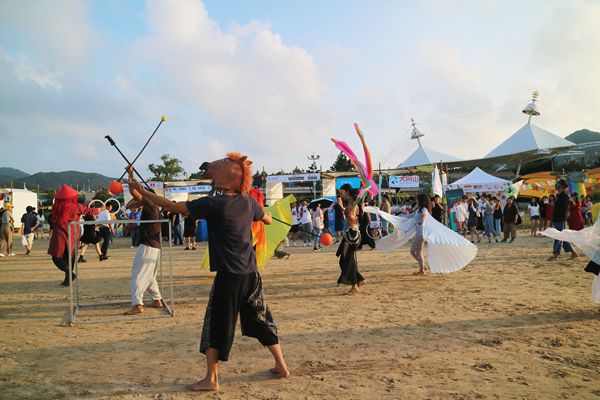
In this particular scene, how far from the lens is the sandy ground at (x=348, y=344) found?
11.4 feet

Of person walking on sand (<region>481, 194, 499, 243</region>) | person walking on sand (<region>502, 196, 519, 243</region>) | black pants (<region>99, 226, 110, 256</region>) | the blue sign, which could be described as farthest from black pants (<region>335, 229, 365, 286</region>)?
the blue sign

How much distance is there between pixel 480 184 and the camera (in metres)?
21.9

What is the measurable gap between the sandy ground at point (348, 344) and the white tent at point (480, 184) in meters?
14.2

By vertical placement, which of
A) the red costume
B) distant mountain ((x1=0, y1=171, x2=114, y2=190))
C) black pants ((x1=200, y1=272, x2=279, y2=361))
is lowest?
black pants ((x1=200, y1=272, x2=279, y2=361))

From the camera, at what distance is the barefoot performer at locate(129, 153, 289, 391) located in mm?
3381

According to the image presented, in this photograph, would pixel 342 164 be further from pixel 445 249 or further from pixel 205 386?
pixel 205 386

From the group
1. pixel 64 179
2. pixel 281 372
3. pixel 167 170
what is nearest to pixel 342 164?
pixel 167 170

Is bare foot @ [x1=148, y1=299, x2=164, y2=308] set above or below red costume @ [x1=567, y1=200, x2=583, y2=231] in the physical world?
below

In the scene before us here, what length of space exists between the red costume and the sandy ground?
2.17m

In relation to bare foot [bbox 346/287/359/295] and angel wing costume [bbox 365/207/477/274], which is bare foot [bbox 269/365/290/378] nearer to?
bare foot [bbox 346/287/359/295]

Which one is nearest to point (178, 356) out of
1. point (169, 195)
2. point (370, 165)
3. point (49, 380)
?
point (49, 380)

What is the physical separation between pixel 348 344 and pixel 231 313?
5.84 ft

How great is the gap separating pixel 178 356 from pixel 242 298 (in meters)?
1.37

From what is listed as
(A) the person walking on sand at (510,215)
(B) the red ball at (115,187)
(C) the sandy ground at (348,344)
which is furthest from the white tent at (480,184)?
(B) the red ball at (115,187)
